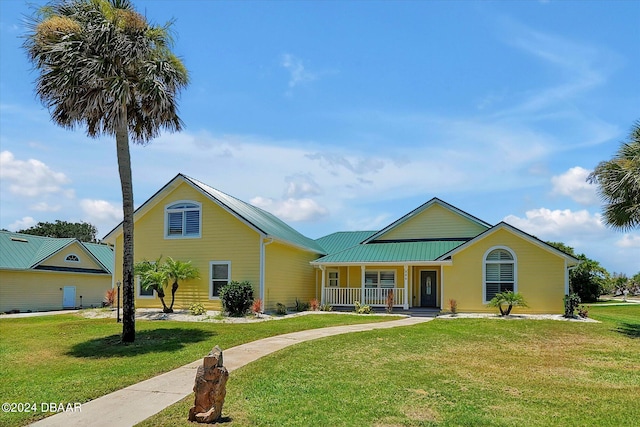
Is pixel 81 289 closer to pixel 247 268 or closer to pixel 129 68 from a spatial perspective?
pixel 247 268

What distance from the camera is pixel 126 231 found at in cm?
1393

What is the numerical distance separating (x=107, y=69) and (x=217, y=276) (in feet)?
39.4

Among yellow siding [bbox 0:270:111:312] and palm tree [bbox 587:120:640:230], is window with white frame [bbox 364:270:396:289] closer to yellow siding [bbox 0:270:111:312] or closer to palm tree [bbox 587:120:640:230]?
palm tree [bbox 587:120:640:230]

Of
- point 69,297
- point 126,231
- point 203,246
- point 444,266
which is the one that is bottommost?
point 69,297

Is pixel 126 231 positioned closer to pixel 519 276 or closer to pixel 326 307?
pixel 326 307

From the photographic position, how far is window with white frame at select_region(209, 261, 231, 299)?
23.3 meters

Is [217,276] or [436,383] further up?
[217,276]

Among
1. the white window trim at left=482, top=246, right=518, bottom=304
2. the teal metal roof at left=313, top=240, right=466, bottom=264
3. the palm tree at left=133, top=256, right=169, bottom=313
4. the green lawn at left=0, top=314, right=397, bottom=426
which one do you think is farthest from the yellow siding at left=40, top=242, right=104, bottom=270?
the white window trim at left=482, top=246, right=518, bottom=304

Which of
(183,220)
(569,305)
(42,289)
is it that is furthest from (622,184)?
(42,289)

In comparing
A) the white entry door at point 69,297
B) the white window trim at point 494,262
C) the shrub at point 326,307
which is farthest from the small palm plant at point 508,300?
the white entry door at point 69,297

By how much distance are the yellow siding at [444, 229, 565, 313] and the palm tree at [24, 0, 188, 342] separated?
1437 cm

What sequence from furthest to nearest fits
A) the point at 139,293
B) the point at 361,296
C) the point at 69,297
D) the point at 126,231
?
the point at 69,297, the point at 361,296, the point at 139,293, the point at 126,231

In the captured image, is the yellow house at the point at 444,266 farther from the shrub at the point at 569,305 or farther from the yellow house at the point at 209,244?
the yellow house at the point at 209,244

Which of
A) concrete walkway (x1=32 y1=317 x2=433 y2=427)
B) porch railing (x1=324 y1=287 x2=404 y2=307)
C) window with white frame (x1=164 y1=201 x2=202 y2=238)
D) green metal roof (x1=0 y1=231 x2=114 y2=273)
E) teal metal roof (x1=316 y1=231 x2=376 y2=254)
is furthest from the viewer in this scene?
teal metal roof (x1=316 y1=231 x2=376 y2=254)
